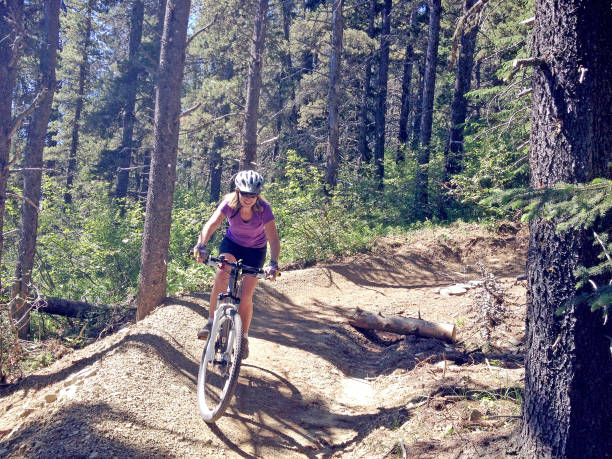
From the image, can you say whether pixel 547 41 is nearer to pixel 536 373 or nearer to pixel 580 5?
pixel 580 5

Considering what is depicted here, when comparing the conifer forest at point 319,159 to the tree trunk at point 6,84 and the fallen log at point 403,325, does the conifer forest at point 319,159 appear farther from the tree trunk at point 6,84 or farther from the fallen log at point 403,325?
the fallen log at point 403,325

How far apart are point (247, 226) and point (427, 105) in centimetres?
1465

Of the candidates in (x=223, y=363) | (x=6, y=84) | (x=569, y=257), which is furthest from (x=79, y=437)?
(x=6, y=84)

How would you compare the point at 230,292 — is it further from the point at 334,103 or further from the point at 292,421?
the point at 334,103

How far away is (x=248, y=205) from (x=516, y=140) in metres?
10.7

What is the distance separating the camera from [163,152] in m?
7.57

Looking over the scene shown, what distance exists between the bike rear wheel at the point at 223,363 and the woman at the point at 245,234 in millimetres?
265

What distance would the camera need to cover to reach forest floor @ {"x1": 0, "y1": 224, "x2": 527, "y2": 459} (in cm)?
401

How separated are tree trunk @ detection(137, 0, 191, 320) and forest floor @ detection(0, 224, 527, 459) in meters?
0.62

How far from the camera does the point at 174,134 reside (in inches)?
302

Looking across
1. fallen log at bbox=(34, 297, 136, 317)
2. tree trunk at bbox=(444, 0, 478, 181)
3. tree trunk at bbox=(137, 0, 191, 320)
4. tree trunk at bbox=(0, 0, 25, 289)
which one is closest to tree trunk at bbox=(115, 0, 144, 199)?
tree trunk at bbox=(0, 0, 25, 289)

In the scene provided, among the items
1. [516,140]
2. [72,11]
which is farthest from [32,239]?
[72,11]

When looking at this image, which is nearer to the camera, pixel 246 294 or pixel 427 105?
pixel 246 294

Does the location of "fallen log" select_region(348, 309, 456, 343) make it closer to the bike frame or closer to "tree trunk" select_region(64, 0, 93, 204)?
the bike frame
